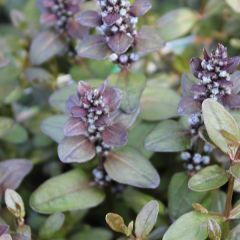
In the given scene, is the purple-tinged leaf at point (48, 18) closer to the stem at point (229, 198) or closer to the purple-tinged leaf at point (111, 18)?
the purple-tinged leaf at point (111, 18)

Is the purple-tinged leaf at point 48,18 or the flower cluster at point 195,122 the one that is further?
the purple-tinged leaf at point 48,18

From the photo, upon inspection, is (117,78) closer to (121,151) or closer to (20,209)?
(121,151)

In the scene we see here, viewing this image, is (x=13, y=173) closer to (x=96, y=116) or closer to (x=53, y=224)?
(x=53, y=224)

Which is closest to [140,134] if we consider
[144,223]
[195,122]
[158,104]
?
[158,104]

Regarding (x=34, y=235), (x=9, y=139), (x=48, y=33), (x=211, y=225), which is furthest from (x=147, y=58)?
(x=211, y=225)

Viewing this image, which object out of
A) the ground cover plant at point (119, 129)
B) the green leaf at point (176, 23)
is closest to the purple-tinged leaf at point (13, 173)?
the ground cover plant at point (119, 129)

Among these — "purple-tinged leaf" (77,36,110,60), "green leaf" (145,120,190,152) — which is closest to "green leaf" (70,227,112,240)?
"green leaf" (145,120,190,152)

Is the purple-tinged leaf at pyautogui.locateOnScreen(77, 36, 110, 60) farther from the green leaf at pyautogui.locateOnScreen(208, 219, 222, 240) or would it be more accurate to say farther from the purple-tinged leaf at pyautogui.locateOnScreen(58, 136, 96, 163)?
the green leaf at pyautogui.locateOnScreen(208, 219, 222, 240)
